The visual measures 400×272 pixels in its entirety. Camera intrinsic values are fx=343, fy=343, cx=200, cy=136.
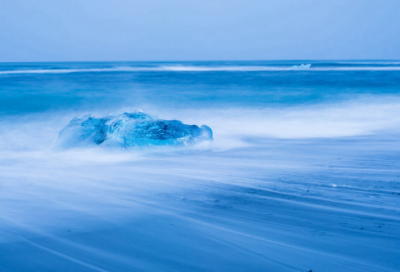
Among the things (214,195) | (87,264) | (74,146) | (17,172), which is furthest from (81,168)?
(87,264)

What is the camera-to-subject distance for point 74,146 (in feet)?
13.8

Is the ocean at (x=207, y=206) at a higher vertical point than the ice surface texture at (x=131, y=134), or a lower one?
lower

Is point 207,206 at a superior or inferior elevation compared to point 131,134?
inferior

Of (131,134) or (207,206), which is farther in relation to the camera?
(131,134)

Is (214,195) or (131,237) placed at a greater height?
(214,195)

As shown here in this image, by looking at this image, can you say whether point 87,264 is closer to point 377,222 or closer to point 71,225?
point 71,225

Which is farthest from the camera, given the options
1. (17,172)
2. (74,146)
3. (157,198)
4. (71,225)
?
(74,146)

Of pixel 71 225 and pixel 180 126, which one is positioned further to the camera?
pixel 180 126

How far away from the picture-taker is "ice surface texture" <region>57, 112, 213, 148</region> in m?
4.11

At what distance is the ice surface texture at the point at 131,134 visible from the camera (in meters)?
4.11

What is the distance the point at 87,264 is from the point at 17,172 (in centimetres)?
206

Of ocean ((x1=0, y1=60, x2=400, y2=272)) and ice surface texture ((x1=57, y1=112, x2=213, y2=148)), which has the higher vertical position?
ice surface texture ((x1=57, y1=112, x2=213, y2=148))

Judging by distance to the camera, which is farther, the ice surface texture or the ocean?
the ice surface texture

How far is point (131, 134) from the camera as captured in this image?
164 inches
